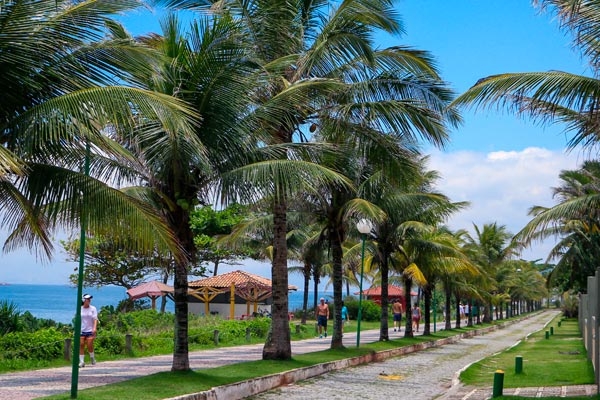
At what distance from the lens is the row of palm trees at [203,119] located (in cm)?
1026

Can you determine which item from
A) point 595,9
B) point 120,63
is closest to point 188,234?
point 120,63

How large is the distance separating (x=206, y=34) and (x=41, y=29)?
4038 millimetres

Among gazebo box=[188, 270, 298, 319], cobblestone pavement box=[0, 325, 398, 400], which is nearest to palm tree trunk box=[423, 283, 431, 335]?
gazebo box=[188, 270, 298, 319]

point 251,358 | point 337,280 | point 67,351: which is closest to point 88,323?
point 67,351

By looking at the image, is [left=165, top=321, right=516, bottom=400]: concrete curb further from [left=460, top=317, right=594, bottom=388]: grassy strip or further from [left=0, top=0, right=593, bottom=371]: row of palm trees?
[left=460, top=317, right=594, bottom=388]: grassy strip

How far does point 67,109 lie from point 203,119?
452 cm

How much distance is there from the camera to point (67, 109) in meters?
9.80

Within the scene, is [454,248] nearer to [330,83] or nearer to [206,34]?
[330,83]

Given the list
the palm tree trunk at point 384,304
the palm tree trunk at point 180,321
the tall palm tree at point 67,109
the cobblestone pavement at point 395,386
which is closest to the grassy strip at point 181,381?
the palm tree trunk at point 180,321

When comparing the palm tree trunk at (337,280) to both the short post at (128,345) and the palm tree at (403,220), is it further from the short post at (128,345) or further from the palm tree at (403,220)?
the short post at (128,345)

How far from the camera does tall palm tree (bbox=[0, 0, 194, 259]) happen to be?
32.3 feet

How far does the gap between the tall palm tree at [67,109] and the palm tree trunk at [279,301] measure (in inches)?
305

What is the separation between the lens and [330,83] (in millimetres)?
16938

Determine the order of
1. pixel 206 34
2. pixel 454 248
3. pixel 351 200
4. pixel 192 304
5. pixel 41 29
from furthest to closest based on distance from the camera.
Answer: pixel 192 304 < pixel 454 248 < pixel 351 200 < pixel 206 34 < pixel 41 29
